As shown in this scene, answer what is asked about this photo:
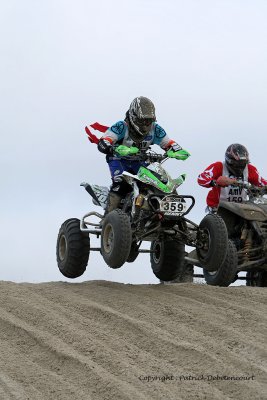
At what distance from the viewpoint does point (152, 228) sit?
966 centimetres

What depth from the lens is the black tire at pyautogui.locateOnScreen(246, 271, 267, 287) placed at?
42.7ft

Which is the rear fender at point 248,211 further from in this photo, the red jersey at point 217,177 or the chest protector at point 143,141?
the chest protector at point 143,141

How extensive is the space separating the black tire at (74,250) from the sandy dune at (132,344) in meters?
1.28

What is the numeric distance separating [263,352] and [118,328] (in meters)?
1.47

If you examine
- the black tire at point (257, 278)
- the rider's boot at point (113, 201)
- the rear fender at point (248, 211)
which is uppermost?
the rear fender at point (248, 211)

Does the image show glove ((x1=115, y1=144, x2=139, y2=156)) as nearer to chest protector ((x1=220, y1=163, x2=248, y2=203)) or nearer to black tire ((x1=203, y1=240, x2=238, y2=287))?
black tire ((x1=203, y1=240, x2=238, y2=287))

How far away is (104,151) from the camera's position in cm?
1042

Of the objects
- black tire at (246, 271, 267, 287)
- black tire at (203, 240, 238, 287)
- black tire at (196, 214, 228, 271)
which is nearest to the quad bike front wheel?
black tire at (203, 240, 238, 287)

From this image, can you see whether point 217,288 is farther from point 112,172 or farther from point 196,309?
point 112,172

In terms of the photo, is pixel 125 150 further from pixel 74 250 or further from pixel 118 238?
pixel 74 250

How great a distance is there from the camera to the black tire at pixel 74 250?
425 inches

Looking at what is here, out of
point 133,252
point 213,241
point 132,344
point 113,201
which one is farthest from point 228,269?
point 132,344

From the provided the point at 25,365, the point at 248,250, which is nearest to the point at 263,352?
the point at 25,365

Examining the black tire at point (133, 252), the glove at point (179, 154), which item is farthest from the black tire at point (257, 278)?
the glove at point (179, 154)
